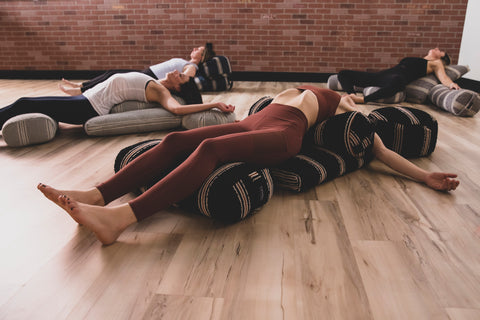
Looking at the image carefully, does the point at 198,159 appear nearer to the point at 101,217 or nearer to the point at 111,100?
the point at 101,217

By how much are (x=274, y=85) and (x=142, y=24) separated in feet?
7.90

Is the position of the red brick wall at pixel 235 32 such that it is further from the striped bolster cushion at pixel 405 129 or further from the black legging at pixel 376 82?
the striped bolster cushion at pixel 405 129

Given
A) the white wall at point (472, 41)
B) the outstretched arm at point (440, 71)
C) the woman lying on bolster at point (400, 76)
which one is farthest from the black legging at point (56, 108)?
the white wall at point (472, 41)

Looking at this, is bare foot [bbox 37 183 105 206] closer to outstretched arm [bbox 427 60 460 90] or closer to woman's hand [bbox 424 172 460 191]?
woman's hand [bbox 424 172 460 191]

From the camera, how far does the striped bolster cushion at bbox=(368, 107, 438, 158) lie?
2.46 metres

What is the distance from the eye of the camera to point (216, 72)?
5176 millimetres

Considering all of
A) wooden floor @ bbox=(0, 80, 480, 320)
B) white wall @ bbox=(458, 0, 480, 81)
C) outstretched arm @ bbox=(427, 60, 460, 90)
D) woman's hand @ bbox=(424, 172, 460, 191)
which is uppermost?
white wall @ bbox=(458, 0, 480, 81)

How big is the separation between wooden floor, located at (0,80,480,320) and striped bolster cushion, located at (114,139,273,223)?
7cm

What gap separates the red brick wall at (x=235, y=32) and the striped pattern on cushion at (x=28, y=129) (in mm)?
3716

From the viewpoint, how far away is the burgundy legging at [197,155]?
1.54 m

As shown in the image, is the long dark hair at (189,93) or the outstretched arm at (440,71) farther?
the outstretched arm at (440,71)

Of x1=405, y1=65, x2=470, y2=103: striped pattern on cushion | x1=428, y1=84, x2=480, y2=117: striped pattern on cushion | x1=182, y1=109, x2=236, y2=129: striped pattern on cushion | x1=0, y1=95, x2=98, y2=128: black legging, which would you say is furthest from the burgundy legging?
x1=405, y1=65, x2=470, y2=103: striped pattern on cushion

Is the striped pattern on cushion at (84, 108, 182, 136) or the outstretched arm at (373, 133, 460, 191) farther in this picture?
the striped pattern on cushion at (84, 108, 182, 136)

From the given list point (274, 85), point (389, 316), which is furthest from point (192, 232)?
point (274, 85)
